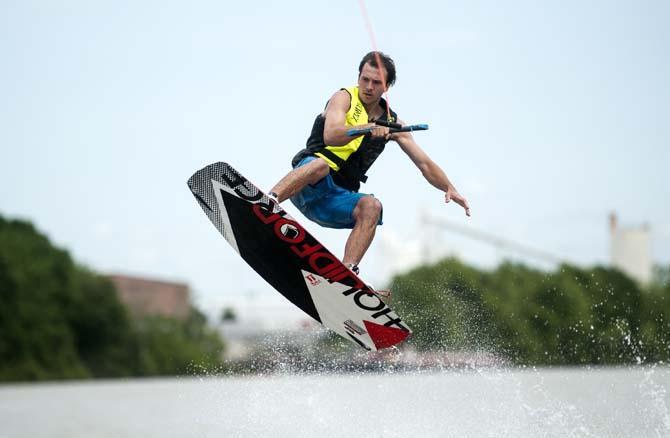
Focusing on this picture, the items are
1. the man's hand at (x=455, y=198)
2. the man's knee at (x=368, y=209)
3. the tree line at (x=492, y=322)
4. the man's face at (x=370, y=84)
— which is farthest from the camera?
the tree line at (x=492, y=322)

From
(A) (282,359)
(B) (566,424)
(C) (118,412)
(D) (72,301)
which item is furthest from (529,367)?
(D) (72,301)

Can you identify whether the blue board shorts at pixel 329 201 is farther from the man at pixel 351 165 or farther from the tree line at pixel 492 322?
the tree line at pixel 492 322

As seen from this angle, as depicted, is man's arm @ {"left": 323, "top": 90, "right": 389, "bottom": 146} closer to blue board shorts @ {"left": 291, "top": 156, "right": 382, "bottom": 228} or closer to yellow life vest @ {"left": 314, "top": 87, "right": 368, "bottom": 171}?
yellow life vest @ {"left": 314, "top": 87, "right": 368, "bottom": 171}

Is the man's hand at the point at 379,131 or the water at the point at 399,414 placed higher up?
the man's hand at the point at 379,131

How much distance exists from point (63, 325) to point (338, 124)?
57.6 m

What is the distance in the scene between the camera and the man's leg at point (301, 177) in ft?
33.0

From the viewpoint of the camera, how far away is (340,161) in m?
10.3

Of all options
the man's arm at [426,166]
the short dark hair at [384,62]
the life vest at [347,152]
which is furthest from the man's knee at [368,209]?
the short dark hair at [384,62]

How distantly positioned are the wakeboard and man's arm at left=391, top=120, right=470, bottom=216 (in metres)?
1.19

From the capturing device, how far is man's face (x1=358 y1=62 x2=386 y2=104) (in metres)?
9.89

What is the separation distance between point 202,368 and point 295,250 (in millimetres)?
2596

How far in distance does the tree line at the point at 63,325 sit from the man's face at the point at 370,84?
5375 cm

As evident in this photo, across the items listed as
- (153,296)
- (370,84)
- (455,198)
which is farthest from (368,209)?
(153,296)

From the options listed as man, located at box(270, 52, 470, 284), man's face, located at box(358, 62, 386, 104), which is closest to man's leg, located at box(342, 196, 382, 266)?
man, located at box(270, 52, 470, 284)
